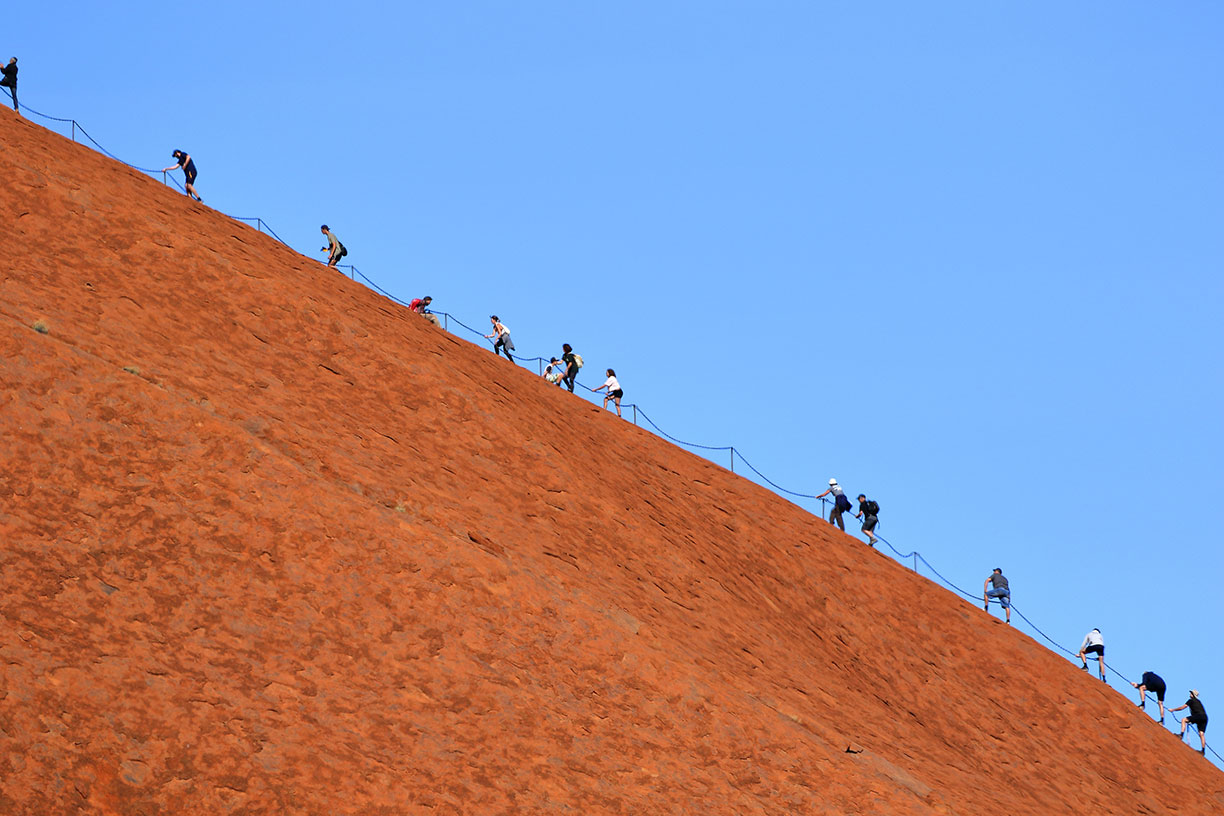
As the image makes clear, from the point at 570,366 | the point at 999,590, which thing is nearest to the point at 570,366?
the point at 570,366

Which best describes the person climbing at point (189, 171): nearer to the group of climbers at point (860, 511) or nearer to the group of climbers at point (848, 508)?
the group of climbers at point (860, 511)

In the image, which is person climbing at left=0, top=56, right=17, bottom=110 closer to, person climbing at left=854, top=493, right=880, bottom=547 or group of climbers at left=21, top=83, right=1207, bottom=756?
group of climbers at left=21, top=83, right=1207, bottom=756

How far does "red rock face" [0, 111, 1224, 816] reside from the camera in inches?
514

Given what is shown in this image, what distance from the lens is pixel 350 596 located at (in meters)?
15.5

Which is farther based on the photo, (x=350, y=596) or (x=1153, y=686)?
(x=1153, y=686)

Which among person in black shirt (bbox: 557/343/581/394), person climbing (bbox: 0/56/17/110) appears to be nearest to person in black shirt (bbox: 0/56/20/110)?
person climbing (bbox: 0/56/17/110)

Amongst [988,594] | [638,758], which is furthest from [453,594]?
[988,594]

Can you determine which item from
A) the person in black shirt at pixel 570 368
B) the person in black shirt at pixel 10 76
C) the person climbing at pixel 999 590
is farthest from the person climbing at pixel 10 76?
the person climbing at pixel 999 590

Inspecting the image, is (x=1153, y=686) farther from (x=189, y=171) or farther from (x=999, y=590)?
(x=189, y=171)

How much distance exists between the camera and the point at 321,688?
14.1 metres

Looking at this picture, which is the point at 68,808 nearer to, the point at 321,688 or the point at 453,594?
the point at 321,688

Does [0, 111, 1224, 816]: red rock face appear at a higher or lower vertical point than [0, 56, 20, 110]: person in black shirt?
lower

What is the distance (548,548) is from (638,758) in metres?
4.28

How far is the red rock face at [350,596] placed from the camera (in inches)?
514
